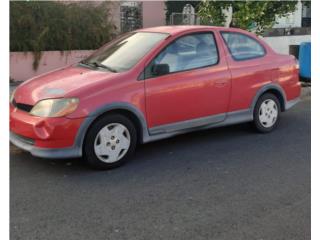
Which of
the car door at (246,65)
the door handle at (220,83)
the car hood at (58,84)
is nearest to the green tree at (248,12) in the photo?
the car door at (246,65)

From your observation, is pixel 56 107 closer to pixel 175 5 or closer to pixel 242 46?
pixel 242 46

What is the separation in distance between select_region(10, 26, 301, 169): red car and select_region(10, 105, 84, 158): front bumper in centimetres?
1

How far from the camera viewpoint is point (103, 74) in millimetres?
5125

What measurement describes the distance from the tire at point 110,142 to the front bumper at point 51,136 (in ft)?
0.51

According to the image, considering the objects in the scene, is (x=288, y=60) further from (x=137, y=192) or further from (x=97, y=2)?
(x=97, y=2)

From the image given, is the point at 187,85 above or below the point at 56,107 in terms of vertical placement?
above

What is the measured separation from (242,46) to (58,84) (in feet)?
8.96

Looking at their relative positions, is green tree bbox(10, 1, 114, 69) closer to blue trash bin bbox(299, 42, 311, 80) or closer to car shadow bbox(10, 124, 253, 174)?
blue trash bin bbox(299, 42, 311, 80)

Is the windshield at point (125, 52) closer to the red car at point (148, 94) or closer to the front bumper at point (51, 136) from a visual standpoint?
the red car at point (148, 94)

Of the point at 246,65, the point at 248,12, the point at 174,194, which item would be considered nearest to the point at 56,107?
the point at 174,194

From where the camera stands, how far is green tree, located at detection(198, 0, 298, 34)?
9906 millimetres

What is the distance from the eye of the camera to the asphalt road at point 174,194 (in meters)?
3.51

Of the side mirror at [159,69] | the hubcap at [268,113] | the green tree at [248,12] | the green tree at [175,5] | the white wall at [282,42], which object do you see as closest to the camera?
the side mirror at [159,69]

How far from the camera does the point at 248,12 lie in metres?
9.90
